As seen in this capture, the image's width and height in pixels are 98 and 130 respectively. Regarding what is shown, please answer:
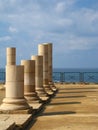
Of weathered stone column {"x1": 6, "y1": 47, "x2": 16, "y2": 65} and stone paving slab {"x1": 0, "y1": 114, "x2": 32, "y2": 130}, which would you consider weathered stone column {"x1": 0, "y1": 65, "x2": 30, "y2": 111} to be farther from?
weathered stone column {"x1": 6, "y1": 47, "x2": 16, "y2": 65}

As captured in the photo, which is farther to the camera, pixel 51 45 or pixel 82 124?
pixel 51 45

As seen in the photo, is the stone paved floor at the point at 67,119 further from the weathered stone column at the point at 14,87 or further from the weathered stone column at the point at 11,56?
the weathered stone column at the point at 11,56

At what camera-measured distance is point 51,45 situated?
35.7 metres

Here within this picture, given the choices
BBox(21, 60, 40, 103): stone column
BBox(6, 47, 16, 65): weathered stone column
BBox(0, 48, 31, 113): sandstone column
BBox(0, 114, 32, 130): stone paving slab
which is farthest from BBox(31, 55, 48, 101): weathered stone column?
BBox(0, 114, 32, 130): stone paving slab

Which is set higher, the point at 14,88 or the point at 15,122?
the point at 14,88

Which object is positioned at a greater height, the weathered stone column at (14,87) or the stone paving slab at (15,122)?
the weathered stone column at (14,87)

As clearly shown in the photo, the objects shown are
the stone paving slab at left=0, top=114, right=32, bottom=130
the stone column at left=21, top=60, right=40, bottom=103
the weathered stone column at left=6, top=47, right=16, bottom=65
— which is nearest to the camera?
the stone paving slab at left=0, top=114, right=32, bottom=130

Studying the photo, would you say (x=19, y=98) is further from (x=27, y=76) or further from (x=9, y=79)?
(x=27, y=76)

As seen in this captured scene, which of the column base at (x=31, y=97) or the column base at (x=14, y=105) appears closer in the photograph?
the column base at (x=14, y=105)

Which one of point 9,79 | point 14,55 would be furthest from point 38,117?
point 14,55

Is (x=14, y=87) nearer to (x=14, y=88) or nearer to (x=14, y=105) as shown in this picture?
(x=14, y=88)

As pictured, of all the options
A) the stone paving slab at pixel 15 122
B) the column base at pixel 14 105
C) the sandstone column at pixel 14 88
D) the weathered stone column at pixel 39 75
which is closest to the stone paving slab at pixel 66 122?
the stone paving slab at pixel 15 122

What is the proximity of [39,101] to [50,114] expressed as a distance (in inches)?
173

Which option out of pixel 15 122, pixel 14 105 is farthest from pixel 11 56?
pixel 15 122
